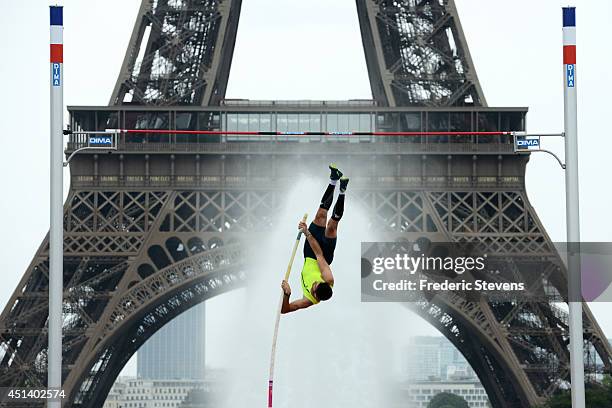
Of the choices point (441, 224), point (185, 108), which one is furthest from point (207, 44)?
point (441, 224)

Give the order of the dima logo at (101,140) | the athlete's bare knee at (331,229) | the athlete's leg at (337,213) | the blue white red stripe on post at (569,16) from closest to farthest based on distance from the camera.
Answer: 1. the athlete's leg at (337,213)
2. the athlete's bare knee at (331,229)
3. the blue white red stripe on post at (569,16)
4. the dima logo at (101,140)

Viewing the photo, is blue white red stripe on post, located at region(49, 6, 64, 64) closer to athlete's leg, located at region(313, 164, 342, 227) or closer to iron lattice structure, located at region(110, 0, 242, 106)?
athlete's leg, located at region(313, 164, 342, 227)

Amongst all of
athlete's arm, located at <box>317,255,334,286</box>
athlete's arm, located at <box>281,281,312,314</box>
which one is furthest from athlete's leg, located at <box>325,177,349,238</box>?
athlete's arm, located at <box>281,281,312,314</box>

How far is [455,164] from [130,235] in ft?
54.1

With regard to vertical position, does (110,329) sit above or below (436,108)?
below

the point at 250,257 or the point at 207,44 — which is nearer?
the point at 250,257

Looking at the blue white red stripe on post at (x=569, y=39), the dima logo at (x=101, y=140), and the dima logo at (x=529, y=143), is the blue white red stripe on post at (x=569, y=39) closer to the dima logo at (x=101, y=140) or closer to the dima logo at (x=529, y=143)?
the dima logo at (x=529, y=143)

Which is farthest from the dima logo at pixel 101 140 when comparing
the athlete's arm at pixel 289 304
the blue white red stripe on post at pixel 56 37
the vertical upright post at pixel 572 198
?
the vertical upright post at pixel 572 198

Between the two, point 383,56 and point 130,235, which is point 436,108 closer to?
point 383,56

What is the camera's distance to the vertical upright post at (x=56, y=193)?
33938 millimetres

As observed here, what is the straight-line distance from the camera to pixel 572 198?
34938 mm

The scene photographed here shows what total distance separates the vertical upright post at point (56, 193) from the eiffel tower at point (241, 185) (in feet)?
131

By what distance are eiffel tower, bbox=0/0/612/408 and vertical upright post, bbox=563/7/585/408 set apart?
3896cm

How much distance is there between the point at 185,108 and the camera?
7825 cm
